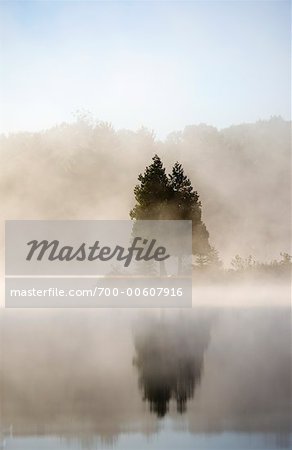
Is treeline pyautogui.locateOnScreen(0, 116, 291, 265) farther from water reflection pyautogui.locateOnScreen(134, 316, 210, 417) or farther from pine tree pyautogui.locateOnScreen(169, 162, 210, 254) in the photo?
water reflection pyautogui.locateOnScreen(134, 316, 210, 417)

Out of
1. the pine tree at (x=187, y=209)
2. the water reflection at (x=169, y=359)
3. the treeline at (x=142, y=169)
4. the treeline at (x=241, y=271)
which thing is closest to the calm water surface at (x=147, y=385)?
the water reflection at (x=169, y=359)

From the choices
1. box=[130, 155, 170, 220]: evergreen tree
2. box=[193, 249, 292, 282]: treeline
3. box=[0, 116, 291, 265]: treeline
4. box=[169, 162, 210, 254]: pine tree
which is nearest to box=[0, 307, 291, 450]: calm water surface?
box=[193, 249, 292, 282]: treeline

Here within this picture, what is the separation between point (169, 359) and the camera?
16.7 m

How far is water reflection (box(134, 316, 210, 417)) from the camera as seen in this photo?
42.4ft

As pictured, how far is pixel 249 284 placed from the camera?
3925cm

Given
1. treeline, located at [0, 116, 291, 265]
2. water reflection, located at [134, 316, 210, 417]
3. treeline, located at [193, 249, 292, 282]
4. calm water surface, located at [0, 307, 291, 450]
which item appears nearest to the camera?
calm water surface, located at [0, 307, 291, 450]

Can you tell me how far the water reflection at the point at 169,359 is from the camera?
12.9 m

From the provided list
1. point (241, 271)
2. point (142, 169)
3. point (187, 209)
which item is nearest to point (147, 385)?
point (241, 271)

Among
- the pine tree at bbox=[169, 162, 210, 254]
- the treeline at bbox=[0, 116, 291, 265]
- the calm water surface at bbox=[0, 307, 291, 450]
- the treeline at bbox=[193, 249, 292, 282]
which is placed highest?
the treeline at bbox=[0, 116, 291, 265]

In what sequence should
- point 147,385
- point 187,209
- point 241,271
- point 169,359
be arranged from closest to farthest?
point 147,385 → point 169,359 → point 241,271 → point 187,209

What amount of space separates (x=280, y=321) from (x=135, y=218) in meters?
18.2

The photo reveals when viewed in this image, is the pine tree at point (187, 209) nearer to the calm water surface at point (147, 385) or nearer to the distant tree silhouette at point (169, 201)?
the distant tree silhouette at point (169, 201)

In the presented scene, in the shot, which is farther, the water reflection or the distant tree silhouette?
the distant tree silhouette

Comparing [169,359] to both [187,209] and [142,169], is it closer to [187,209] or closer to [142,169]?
[187,209]
